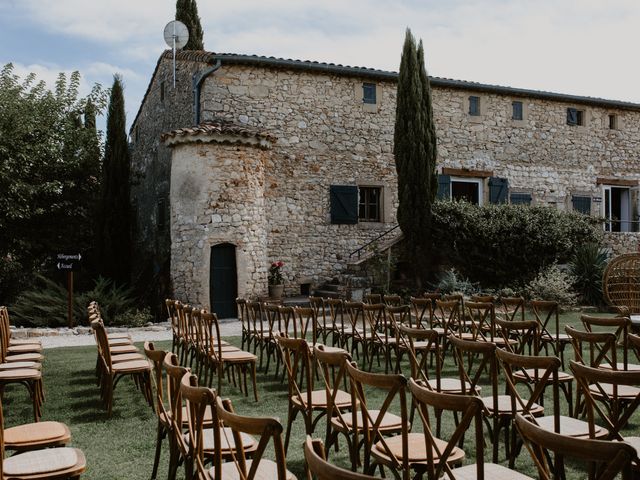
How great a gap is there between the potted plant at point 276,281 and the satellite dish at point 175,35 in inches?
251

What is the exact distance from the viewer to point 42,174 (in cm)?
1442

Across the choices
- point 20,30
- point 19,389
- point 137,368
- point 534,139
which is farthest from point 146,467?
point 534,139

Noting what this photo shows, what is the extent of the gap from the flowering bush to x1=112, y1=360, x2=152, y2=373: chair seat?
8.60 metres

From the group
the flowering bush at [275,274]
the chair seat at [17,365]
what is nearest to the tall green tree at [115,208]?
the flowering bush at [275,274]

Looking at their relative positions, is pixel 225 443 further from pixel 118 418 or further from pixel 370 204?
pixel 370 204

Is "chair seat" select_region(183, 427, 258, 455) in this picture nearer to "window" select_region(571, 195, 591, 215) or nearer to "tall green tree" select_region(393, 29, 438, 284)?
"tall green tree" select_region(393, 29, 438, 284)

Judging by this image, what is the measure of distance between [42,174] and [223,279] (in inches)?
209

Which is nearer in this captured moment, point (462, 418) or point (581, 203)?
point (462, 418)

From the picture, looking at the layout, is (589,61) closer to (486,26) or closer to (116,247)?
(486,26)

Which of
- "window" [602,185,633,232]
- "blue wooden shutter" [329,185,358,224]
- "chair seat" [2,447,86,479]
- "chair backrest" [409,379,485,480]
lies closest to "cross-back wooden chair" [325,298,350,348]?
"chair seat" [2,447,86,479]

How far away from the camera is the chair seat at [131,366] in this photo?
517 cm

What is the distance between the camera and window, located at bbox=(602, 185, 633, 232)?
19.5 m

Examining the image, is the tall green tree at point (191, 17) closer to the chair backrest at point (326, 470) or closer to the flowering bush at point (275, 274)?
the flowering bush at point (275, 274)

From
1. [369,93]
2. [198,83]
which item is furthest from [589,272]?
[198,83]
